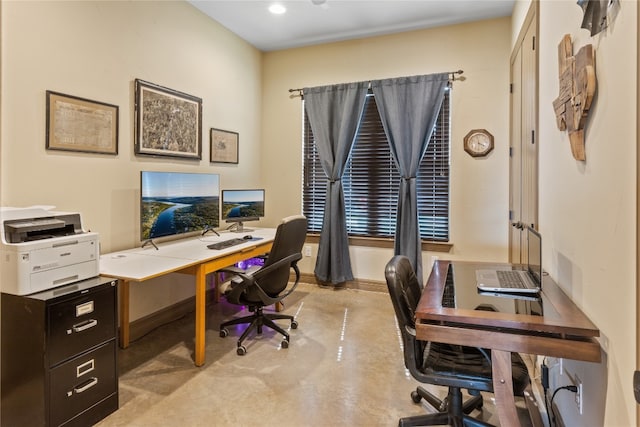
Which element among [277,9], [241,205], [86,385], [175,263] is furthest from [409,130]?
[86,385]

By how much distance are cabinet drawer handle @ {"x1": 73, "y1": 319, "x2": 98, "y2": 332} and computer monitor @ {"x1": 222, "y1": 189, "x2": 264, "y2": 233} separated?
1693mm

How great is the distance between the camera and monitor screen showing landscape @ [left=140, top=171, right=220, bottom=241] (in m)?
2.63

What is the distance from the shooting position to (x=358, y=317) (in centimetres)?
337

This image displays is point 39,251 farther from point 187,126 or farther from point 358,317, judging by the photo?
point 358,317

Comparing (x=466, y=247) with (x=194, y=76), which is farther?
(x=466, y=247)

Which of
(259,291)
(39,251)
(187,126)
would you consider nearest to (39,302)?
(39,251)

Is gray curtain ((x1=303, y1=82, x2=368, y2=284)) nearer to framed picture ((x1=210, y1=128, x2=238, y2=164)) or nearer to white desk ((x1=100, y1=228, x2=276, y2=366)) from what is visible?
framed picture ((x1=210, y1=128, x2=238, y2=164))

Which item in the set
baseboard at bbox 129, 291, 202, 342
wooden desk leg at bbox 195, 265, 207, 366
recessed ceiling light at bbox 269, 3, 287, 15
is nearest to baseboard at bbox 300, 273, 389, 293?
baseboard at bbox 129, 291, 202, 342

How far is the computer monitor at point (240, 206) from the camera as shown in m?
3.48

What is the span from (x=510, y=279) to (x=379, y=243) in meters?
2.33

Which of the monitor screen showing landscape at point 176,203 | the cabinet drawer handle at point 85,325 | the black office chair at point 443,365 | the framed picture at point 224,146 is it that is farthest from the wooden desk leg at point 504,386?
the framed picture at point 224,146

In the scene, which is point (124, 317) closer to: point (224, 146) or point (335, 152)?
point (224, 146)

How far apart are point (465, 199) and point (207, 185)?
260cm

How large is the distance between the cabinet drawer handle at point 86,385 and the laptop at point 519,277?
201cm
